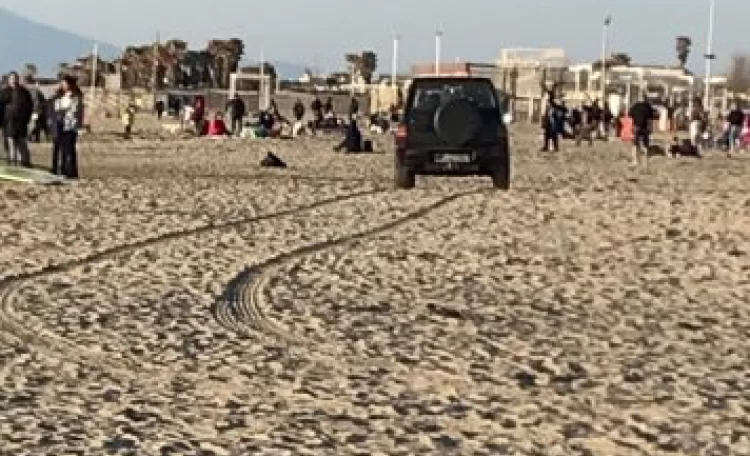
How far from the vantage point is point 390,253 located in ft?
50.3

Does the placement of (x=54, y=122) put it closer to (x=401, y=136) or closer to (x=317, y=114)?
(x=401, y=136)

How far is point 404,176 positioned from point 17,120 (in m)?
6.42

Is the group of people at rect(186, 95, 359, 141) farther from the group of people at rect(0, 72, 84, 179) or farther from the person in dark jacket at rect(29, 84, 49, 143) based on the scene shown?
the group of people at rect(0, 72, 84, 179)

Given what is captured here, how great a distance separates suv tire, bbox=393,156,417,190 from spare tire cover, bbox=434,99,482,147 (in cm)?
77

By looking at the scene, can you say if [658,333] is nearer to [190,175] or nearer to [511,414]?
[511,414]

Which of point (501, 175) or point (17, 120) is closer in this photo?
point (501, 175)

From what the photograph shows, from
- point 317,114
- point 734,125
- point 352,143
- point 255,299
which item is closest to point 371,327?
point 255,299

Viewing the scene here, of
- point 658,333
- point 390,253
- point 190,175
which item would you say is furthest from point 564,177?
point 658,333

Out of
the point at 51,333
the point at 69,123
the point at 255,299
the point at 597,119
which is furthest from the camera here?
the point at 597,119

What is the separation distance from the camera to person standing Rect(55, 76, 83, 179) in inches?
1018

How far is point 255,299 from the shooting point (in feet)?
39.2

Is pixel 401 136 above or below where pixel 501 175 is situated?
above

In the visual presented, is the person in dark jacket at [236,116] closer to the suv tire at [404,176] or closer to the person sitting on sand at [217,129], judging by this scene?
the person sitting on sand at [217,129]

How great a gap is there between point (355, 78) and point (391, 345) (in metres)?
122
